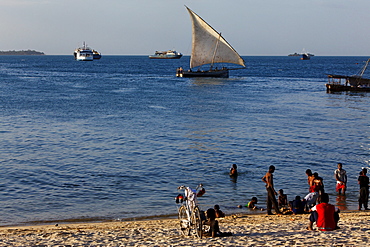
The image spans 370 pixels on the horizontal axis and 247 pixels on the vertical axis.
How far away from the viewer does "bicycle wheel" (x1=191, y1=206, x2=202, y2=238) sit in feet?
38.8

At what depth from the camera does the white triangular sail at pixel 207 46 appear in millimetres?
92188

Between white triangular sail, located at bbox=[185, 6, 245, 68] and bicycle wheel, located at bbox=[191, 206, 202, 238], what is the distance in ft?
270

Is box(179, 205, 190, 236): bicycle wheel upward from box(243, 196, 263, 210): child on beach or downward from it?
upward

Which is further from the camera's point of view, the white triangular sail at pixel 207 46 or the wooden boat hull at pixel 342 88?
the white triangular sail at pixel 207 46

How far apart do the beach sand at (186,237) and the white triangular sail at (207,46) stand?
79.1 meters

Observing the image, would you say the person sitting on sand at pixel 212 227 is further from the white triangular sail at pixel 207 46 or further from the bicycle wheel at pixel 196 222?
the white triangular sail at pixel 207 46

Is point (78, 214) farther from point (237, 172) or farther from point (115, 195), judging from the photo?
point (237, 172)

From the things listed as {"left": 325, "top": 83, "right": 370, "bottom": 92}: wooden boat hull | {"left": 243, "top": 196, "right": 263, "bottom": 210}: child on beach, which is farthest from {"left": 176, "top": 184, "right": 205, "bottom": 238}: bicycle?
{"left": 325, "top": 83, "right": 370, "bottom": 92}: wooden boat hull

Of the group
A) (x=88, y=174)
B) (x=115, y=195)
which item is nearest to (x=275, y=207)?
(x=115, y=195)

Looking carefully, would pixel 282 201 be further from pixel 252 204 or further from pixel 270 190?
pixel 270 190

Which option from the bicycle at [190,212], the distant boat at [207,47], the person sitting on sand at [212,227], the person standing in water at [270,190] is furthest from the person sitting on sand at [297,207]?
the distant boat at [207,47]

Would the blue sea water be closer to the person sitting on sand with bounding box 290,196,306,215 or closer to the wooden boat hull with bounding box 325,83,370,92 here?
the person sitting on sand with bounding box 290,196,306,215

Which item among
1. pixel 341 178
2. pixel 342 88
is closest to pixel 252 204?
pixel 341 178

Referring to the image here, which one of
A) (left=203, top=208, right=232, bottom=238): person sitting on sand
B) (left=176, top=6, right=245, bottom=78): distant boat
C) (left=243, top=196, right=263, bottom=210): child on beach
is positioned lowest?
(left=243, top=196, right=263, bottom=210): child on beach
